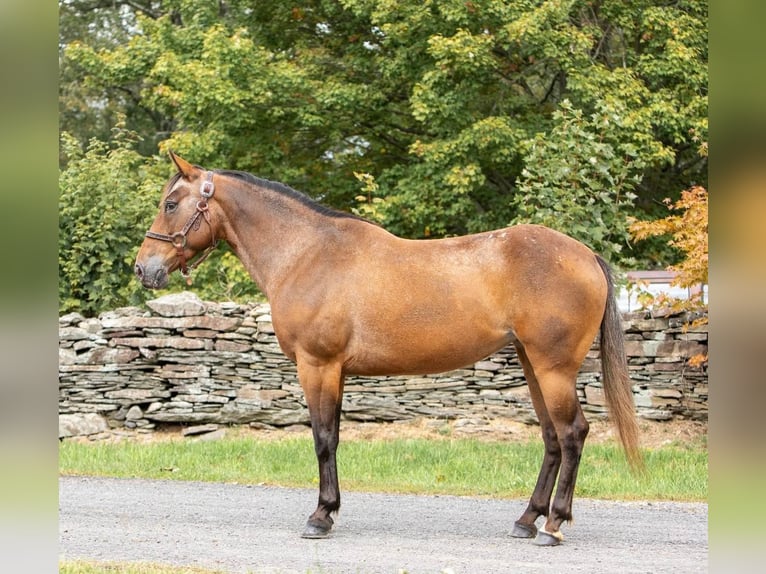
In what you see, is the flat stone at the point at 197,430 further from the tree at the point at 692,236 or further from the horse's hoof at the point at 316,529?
the tree at the point at 692,236

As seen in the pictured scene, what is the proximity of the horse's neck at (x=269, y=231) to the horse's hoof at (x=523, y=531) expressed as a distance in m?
2.22

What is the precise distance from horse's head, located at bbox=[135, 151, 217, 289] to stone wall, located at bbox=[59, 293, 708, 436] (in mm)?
4243

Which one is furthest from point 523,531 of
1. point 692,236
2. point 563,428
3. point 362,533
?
point 692,236

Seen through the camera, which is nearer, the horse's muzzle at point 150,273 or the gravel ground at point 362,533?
the gravel ground at point 362,533

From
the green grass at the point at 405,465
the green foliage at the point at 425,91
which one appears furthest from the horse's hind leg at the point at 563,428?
the green foliage at the point at 425,91

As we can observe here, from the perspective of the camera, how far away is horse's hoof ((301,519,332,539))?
5.59m

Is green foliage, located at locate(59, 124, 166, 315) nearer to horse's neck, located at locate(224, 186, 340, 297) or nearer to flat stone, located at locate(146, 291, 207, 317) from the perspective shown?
flat stone, located at locate(146, 291, 207, 317)

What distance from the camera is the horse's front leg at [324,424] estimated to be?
18.3ft

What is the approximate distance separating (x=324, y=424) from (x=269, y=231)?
1357mm

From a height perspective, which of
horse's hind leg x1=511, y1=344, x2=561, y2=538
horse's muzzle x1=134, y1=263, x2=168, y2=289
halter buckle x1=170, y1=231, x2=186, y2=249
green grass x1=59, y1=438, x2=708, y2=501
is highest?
halter buckle x1=170, y1=231, x2=186, y2=249

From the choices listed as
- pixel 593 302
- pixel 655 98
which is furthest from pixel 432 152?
pixel 593 302

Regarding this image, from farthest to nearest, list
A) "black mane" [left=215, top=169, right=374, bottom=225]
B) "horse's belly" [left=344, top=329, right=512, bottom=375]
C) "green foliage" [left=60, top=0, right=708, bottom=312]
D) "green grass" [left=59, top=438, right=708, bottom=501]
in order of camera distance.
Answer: "green foliage" [left=60, top=0, right=708, bottom=312], "green grass" [left=59, top=438, right=708, bottom=501], "black mane" [left=215, top=169, right=374, bottom=225], "horse's belly" [left=344, top=329, right=512, bottom=375]

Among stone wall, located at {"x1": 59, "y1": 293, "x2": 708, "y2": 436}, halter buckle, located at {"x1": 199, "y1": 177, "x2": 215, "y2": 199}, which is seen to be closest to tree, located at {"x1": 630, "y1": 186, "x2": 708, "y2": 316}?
stone wall, located at {"x1": 59, "y1": 293, "x2": 708, "y2": 436}
